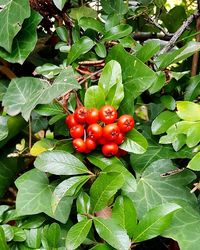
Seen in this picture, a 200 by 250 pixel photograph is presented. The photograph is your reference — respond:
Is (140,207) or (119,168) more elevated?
(119,168)

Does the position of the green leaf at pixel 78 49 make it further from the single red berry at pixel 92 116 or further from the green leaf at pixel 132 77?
the single red berry at pixel 92 116

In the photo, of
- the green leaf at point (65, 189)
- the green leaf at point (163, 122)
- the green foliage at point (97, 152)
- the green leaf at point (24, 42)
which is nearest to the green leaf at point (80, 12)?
the green foliage at point (97, 152)

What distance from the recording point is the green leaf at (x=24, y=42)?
94 centimetres

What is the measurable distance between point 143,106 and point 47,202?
0.42m

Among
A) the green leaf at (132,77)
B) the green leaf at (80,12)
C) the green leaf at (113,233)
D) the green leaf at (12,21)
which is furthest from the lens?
the green leaf at (80,12)

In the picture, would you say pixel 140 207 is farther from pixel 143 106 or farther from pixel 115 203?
pixel 143 106

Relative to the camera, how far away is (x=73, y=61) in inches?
35.8

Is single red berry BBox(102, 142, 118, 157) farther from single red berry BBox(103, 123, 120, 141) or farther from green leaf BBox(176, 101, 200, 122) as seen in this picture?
green leaf BBox(176, 101, 200, 122)

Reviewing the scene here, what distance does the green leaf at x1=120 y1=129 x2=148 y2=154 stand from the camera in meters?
0.79

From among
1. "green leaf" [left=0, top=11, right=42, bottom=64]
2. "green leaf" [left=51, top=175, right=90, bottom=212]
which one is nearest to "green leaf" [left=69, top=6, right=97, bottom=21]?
"green leaf" [left=0, top=11, right=42, bottom=64]

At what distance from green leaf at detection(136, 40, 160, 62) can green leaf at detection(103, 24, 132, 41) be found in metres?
0.08

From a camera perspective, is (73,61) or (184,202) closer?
(184,202)

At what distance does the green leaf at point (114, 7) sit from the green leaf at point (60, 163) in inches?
18.1

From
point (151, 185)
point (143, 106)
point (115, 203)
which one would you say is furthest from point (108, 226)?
point (143, 106)
